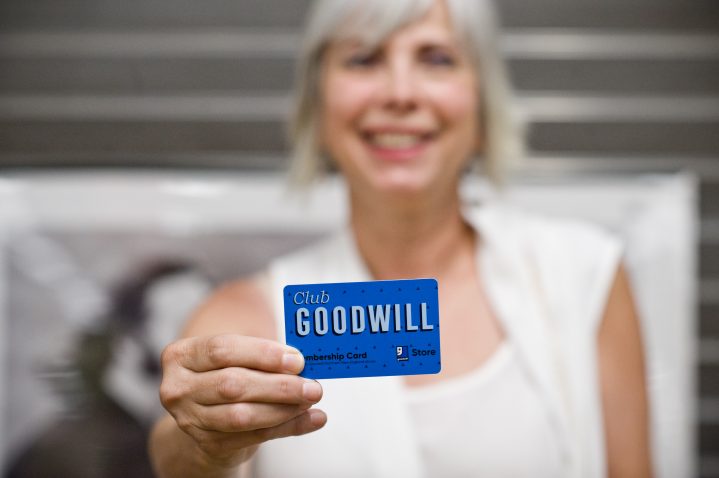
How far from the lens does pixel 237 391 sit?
0.62m

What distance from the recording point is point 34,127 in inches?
50.7

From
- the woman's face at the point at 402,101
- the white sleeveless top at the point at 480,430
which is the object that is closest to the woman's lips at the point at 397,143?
the woman's face at the point at 402,101

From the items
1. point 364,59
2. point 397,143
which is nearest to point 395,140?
point 397,143

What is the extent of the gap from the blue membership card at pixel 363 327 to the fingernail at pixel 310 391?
0.02 m

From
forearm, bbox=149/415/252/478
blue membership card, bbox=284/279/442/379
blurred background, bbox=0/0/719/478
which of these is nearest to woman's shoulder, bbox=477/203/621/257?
blurred background, bbox=0/0/719/478

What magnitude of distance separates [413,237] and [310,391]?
1.24 ft

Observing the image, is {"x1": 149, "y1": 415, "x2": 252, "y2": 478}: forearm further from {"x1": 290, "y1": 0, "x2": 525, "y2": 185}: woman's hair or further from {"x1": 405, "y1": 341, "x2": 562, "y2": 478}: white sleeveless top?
{"x1": 290, "y1": 0, "x2": 525, "y2": 185}: woman's hair

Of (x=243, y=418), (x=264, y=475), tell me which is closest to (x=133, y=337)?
(x=264, y=475)

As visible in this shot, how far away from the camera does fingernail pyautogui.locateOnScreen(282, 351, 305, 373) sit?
61cm

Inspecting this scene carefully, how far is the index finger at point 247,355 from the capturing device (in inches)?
24.0

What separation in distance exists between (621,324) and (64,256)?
3.36 ft

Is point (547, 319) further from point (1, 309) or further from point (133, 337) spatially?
point (1, 309)

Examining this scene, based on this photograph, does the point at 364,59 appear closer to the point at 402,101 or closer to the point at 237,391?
the point at 402,101

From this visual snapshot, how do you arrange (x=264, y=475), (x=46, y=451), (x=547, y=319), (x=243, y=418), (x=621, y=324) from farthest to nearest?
(x=46, y=451), (x=621, y=324), (x=547, y=319), (x=264, y=475), (x=243, y=418)
